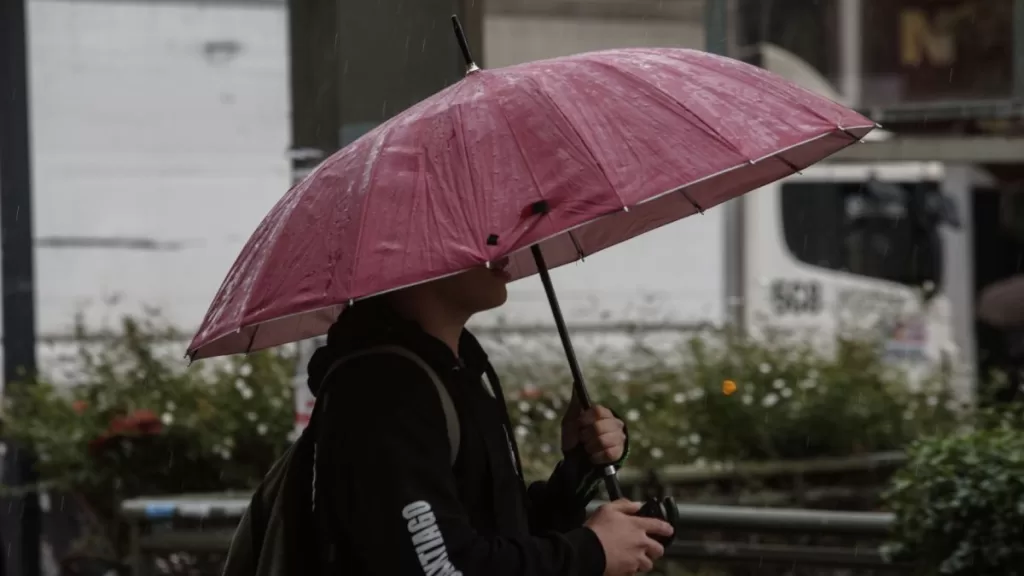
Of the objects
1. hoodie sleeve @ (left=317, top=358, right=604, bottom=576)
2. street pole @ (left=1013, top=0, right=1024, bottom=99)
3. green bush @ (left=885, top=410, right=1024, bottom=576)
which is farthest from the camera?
street pole @ (left=1013, top=0, right=1024, bottom=99)

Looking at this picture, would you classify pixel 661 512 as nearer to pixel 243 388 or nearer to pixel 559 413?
pixel 559 413

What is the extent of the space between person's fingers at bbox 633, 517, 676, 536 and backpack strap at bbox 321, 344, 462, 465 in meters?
0.34

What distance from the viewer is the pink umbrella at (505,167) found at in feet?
8.18

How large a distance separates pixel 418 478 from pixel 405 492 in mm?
30

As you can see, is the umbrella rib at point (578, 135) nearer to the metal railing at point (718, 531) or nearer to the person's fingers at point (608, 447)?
the person's fingers at point (608, 447)

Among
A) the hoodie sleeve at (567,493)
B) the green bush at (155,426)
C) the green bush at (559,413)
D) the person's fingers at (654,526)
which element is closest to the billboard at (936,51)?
the green bush at (559,413)

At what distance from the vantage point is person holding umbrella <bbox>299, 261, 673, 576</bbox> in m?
2.43

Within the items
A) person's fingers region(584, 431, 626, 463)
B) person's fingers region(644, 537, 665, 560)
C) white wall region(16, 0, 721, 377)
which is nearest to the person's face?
person's fingers region(584, 431, 626, 463)

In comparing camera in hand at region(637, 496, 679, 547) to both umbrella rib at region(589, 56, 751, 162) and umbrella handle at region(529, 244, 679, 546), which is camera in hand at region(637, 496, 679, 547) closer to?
umbrella handle at region(529, 244, 679, 546)

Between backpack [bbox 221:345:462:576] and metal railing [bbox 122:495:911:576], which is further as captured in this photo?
metal railing [bbox 122:495:911:576]

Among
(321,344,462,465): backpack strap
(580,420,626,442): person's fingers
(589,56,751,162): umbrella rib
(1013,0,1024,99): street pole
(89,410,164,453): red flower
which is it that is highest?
(1013,0,1024,99): street pole

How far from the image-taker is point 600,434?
2893 mm

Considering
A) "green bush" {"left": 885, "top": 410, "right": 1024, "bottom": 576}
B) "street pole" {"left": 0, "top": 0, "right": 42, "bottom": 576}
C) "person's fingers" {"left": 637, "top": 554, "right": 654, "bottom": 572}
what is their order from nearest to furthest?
1. "person's fingers" {"left": 637, "top": 554, "right": 654, "bottom": 572}
2. "green bush" {"left": 885, "top": 410, "right": 1024, "bottom": 576}
3. "street pole" {"left": 0, "top": 0, "right": 42, "bottom": 576}

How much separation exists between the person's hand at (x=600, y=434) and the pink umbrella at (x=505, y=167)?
1.3 inches
